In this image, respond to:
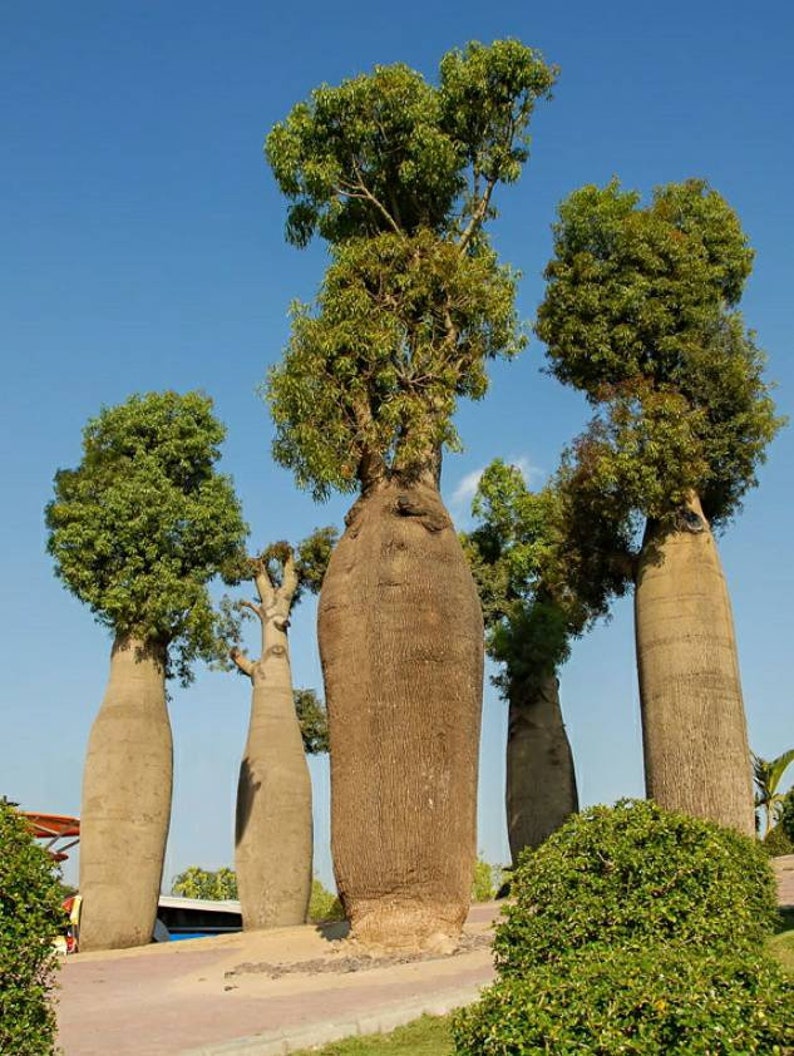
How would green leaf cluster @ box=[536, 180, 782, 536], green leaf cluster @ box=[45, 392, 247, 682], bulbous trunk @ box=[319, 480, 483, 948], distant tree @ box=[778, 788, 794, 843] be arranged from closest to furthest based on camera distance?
bulbous trunk @ box=[319, 480, 483, 948] → distant tree @ box=[778, 788, 794, 843] → green leaf cluster @ box=[536, 180, 782, 536] → green leaf cluster @ box=[45, 392, 247, 682]

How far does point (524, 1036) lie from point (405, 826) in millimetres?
6592

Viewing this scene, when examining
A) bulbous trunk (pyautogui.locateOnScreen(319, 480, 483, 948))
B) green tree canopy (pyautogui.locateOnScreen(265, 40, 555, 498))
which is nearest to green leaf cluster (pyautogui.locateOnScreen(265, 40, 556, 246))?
green tree canopy (pyautogui.locateOnScreen(265, 40, 555, 498))

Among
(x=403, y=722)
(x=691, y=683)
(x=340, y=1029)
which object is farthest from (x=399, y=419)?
(x=340, y=1029)

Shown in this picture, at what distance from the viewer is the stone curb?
5730 mm

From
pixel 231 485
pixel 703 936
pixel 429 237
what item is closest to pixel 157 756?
pixel 231 485

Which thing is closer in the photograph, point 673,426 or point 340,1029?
point 340,1029

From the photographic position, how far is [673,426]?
13.1 meters

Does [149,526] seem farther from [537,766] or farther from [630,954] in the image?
[630,954]

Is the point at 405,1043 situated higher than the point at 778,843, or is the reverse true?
the point at 778,843

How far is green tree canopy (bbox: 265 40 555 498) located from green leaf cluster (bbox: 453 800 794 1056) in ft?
21.9

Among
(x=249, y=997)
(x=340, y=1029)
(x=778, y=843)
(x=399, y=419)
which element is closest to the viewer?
(x=340, y=1029)

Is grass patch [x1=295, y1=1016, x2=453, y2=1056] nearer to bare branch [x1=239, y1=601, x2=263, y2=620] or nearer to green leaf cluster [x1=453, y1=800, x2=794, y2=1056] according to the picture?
green leaf cluster [x1=453, y1=800, x2=794, y2=1056]

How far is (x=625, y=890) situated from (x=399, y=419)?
7406mm

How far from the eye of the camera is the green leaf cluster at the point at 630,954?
11.3ft
